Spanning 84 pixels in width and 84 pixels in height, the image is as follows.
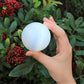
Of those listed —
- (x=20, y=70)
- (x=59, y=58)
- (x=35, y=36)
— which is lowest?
(x=20, y=70)

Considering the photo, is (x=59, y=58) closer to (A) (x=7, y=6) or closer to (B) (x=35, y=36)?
(B) (x=35, y=36)

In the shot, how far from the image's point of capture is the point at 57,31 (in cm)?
83

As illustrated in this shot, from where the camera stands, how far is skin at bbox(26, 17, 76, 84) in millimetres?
781

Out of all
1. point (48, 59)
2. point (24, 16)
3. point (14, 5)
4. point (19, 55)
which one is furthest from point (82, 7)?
point (48, 59)

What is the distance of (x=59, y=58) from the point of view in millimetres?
816

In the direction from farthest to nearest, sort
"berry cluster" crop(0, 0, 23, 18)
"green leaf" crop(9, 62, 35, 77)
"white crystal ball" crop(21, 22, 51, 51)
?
1. "berry cluster" crop(0, 0, 23, 18)
2. "green leaf" crop(9, 62, 35, 77)
3. "white crystal ball" crop(21, 22, 51, 51)

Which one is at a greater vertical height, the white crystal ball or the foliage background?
the white crystal ball

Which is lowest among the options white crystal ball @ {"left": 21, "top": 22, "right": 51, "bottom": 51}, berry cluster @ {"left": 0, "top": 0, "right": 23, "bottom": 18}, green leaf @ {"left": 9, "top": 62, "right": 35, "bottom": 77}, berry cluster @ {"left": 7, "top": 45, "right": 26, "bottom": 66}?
green leaf @ {"left": 9, "top": 62, "right": 35, "bottom": 77}

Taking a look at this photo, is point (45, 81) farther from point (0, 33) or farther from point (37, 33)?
point (37, 33)

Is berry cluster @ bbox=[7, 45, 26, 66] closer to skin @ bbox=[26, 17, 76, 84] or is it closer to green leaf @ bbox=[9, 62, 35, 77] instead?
green leaf @ bbox=[9, 62, 35, 77]

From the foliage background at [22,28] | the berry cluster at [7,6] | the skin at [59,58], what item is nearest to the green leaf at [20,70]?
the foliage background at [22,28]

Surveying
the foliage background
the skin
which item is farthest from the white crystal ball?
the foliage background

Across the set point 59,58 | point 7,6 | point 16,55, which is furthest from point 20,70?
point 7,6

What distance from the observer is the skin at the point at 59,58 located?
2.56 ft
